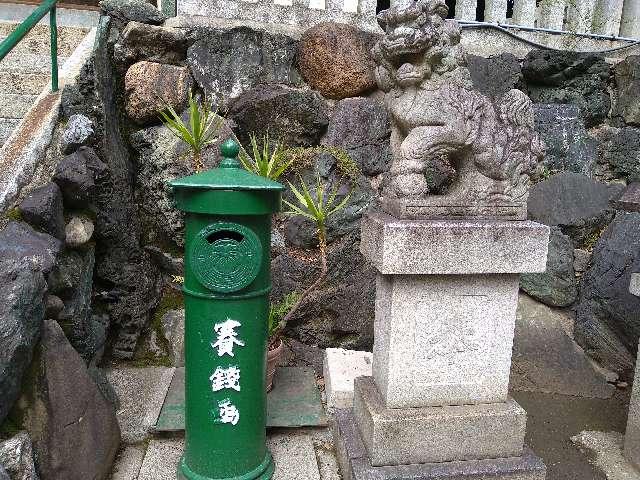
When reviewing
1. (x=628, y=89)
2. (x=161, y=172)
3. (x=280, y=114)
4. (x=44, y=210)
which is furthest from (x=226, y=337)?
(x=628, y=89)

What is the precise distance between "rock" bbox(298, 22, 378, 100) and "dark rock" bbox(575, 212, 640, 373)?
9.01ft

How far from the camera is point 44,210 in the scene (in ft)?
9.22

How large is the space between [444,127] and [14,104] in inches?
146

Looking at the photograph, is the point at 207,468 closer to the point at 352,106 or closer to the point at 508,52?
the point at 352,106

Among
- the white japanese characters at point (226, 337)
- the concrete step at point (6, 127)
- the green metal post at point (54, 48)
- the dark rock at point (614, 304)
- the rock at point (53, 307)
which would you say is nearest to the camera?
the white japanese characters at point (226, 337)

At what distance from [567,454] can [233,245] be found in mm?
2572

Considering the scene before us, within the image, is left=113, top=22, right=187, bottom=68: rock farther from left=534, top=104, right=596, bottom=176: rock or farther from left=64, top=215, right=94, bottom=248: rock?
left=534, top=104, right=596, bottom=176: rock

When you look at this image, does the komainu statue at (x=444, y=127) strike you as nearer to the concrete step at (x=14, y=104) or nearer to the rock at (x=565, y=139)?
the rock at (x=565, y=139)

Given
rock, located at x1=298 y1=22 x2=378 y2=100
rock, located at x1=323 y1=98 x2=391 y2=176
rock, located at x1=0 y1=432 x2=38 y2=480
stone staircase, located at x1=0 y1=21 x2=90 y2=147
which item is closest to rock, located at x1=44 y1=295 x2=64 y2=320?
rock, located at x1=0 y1=432 x2=38 y2=480

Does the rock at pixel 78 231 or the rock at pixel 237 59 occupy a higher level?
the rock at pixel 237 59

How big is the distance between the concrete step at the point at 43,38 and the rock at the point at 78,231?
96.7 inches

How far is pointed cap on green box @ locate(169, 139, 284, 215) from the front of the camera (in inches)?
90.0

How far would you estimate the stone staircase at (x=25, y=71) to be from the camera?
13.8ft

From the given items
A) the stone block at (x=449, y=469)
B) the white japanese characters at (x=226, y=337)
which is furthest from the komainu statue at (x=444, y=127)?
the stone block at (x=449, y=469)
